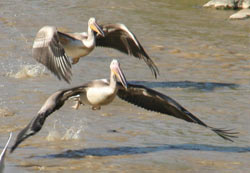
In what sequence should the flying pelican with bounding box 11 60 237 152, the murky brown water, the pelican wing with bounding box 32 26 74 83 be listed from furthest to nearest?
the pelican wing with bounding box 32 26 74 83
the flying pelican with bounding box 11 60 237 152
the murky brown water

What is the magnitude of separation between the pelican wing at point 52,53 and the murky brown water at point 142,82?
0.57 meters

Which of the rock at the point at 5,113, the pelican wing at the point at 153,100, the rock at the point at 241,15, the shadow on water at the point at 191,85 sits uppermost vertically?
the pelican wing at the point at 153,100

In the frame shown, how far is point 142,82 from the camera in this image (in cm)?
1022

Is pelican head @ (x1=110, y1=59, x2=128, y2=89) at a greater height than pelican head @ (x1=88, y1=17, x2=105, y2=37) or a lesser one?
greater

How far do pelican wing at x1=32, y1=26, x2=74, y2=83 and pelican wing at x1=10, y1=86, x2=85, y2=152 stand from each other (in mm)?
958

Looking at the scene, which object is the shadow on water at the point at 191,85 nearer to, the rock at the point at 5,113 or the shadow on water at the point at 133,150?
the rock at the point at 5,113

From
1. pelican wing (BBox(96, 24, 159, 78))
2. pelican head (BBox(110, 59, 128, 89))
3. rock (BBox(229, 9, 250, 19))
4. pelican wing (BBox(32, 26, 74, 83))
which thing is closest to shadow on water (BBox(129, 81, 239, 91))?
pelican wing (BBox(96, 24, 159, 78))

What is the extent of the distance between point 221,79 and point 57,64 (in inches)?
140

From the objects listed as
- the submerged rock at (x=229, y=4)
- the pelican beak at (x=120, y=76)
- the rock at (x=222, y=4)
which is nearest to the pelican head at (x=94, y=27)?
the pelican beak at (x=120, y=76)

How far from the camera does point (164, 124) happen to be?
8109mm

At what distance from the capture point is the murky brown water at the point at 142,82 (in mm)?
6777

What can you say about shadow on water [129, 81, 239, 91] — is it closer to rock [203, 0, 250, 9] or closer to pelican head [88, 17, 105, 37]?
pelican head [88, 17, 105, 37]

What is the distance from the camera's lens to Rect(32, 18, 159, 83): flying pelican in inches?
314

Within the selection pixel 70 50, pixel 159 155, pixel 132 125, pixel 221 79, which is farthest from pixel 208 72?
pixel 159 155
